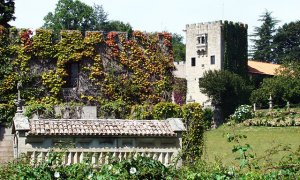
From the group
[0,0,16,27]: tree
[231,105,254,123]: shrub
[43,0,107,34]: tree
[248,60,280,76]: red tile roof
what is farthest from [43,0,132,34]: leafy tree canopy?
[231,105,254,123]: shrub

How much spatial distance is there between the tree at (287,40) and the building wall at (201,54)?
2091cm

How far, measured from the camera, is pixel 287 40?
93.9 metres

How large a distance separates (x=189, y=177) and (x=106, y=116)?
57.5ft

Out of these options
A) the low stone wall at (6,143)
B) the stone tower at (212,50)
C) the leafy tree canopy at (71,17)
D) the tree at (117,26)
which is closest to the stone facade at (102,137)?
the low stone wall at (6,143)

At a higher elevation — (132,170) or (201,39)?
(201,39)

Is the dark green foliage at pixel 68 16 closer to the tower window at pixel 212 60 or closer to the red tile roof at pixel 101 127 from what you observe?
the tower window at pixel 212 60

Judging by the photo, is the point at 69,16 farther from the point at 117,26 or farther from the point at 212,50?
the point at 212,50

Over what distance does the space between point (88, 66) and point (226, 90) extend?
1528 inches

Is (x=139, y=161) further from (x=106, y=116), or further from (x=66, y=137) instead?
(x=106, y=116)

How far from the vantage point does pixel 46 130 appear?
19031mm

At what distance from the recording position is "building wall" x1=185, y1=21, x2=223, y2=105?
70062mm

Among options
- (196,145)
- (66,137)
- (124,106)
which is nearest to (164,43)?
(124,106)

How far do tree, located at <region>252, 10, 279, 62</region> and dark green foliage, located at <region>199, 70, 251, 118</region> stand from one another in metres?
29.8

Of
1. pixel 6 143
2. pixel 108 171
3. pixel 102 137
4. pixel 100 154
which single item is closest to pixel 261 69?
pixel 6 143
